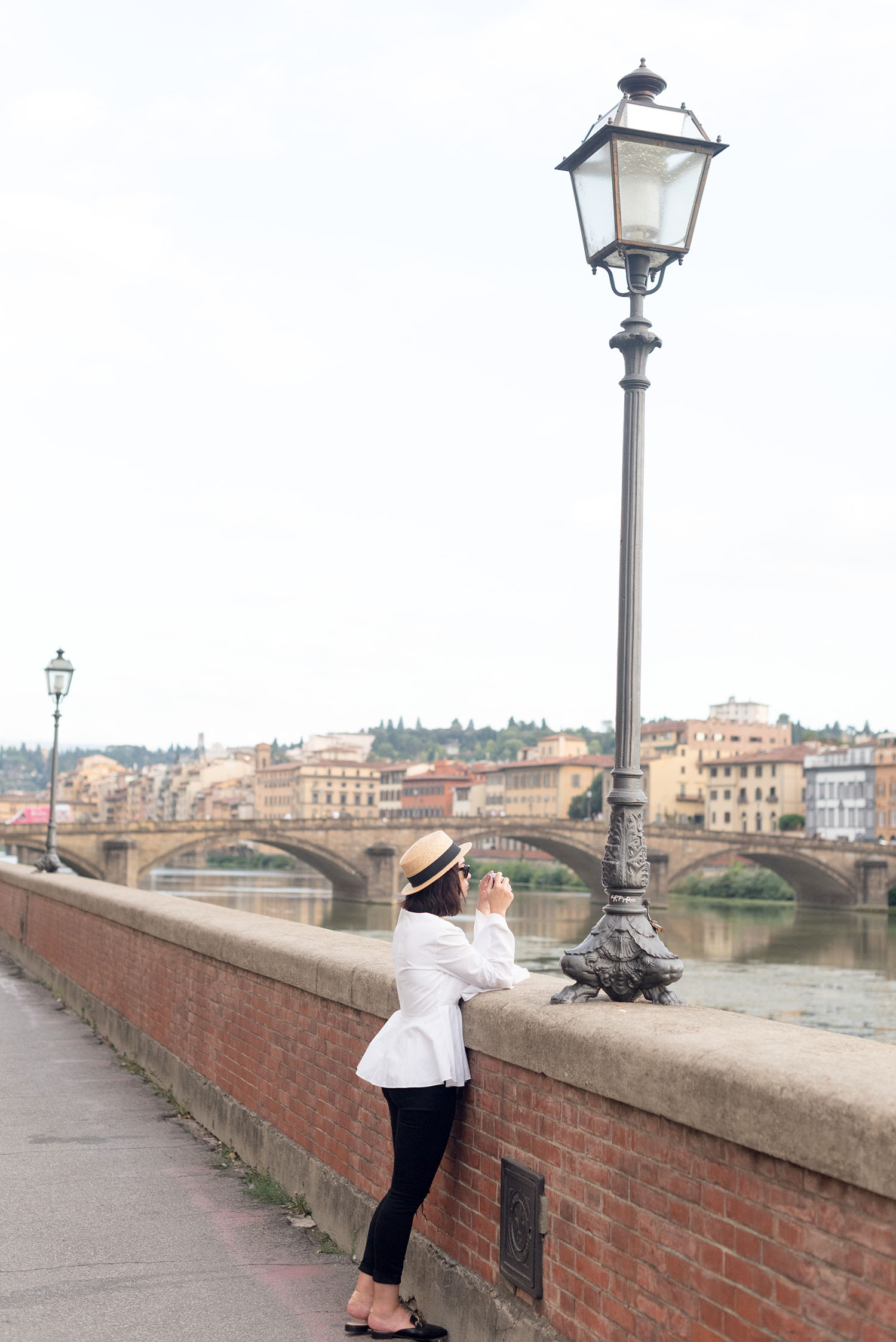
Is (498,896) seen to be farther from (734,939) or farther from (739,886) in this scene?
(739,886)

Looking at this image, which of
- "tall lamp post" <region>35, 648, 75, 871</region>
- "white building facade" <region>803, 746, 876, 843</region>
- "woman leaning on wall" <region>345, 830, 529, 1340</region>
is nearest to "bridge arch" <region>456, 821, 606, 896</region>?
"white building facade" <region>803, 746, 876, 843</region>

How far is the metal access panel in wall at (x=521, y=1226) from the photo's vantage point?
10.7ft

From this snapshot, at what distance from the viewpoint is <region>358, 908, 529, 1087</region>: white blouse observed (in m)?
3.56

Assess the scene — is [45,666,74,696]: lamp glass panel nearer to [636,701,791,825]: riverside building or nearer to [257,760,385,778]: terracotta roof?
[636,701,791,825]: riverside building

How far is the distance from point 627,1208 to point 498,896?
1006mm

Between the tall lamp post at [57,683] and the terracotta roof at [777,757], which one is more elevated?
the terracotta roof at [777,757]

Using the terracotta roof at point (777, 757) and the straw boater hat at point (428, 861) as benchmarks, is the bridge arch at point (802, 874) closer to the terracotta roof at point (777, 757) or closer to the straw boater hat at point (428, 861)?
the terracotta roof at point (777, 757)

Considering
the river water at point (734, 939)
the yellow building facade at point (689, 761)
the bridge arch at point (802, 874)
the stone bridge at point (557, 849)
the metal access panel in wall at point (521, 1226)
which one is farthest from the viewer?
the yellow building facade at point (689, 761)

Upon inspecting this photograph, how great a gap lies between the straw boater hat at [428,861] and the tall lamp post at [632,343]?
398mm

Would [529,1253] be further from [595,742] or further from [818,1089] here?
[595,742]

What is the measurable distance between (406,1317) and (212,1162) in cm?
218

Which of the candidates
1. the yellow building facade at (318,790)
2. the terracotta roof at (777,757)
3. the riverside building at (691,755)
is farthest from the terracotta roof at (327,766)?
the terracotta roof at (777,757)

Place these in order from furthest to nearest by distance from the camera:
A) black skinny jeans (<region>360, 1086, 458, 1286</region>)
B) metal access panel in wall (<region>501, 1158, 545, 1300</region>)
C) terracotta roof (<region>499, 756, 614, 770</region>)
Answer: terracotta roof (<region>499, 756, 614, 770</region>) < black skinny jeans (<region>360, 1086, 458, 1286</region>) < metal access panel in wall (<region>501, 1158, 545, 1300</region>)

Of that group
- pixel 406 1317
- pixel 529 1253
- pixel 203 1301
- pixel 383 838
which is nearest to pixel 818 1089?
pixel 529 1253
